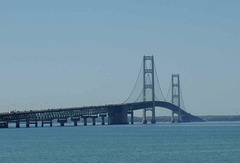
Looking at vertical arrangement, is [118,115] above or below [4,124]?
above

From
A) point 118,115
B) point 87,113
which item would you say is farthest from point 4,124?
point 118,115

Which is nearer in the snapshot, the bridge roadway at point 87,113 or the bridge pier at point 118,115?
the bridge roadway at point 87,113

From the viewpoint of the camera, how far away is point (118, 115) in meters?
161

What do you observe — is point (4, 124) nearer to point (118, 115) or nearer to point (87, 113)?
point (87, 113)

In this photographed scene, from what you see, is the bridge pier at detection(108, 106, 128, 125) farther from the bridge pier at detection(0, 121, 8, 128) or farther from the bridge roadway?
the bridge pier at detection(0, 121, 8, 128)

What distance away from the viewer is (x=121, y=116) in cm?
16038

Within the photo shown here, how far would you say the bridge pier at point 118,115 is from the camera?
15925 centimetres

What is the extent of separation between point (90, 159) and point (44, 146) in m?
16.5

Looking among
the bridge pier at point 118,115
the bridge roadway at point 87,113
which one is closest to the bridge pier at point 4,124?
the bridge roadway at point 87,113

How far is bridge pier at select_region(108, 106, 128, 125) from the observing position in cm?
15925

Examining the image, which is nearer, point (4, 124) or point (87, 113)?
point (4, 124)

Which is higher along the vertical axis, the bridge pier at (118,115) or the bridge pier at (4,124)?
the bridge pier at (118,115)

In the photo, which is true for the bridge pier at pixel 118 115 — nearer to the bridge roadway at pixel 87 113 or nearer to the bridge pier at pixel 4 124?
the bridge roadway at pixel 87 113

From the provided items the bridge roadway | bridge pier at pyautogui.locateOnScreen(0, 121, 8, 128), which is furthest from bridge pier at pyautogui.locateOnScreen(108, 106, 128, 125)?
bridge pier at pyautogui.locateOnScreen(0, 121, 8, 128)
